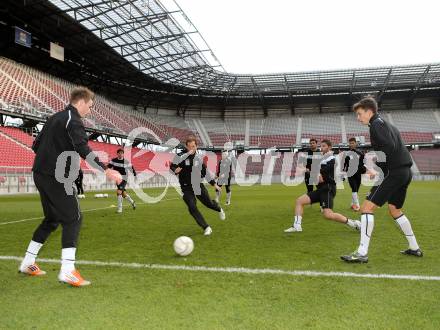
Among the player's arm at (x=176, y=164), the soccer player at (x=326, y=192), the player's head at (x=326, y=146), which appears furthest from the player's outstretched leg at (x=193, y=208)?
the player's head at (x=326, y=146)

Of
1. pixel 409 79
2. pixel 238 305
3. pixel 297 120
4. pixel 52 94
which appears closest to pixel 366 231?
pixel 238 305

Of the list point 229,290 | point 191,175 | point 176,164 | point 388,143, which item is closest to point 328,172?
point 191,175

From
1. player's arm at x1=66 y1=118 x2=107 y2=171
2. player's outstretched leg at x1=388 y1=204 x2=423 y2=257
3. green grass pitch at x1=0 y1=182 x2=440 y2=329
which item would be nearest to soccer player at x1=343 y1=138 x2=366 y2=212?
green grass pitch at x1=0 y1=182 x2=440 y2=329

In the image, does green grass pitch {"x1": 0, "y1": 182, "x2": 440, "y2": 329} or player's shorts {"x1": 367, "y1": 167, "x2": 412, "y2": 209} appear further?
player's shorts {"x1": 367, "y1": 167, "x2": 412, "y2": 209}

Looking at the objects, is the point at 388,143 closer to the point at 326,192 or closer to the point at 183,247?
the point at 326,192

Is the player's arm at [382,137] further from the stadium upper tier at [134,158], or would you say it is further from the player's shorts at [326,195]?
the stadium upper tier at [134,158]

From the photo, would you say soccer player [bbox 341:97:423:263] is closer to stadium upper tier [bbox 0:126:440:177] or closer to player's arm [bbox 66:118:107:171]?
player's arm [bbox 66:118:107:171]

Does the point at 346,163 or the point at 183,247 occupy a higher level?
the point at 346,163

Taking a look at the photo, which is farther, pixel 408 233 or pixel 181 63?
pixel 181 63

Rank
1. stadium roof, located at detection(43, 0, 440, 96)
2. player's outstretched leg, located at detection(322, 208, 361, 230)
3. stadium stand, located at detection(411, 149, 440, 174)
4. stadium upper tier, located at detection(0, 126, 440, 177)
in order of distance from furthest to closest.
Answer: stadium stand, located at detection(411, 149, 440, 174)
stadium roof, located at detection(43, 0, 440, 96)
stadium upper tier, located at detection(0, 126, 440, 177)
player's outstretched leg, located at detection(322, 208, 361, 230)

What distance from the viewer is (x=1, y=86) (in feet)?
102

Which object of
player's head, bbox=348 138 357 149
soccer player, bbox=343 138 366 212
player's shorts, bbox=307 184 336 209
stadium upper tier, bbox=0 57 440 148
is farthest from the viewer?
stadium upper tier, bbox=0 57 440 148

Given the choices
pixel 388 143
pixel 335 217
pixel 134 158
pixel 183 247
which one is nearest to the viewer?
Answer: pixel 388 143

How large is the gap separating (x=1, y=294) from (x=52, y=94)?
37656mm
